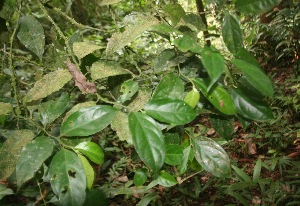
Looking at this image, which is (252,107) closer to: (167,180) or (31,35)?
(167,180)

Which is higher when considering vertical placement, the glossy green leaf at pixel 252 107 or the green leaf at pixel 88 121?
the glossy green leaf at pixel 252 107

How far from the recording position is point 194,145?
630 mm

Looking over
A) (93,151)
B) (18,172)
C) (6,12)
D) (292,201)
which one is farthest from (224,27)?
(292,201)

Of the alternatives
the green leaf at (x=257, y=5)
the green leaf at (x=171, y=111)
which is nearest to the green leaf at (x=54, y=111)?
the green leaf at (x=171, y=111)

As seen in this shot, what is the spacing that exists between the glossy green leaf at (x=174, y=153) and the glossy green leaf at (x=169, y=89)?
117 millimetres

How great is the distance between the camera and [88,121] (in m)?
0.55

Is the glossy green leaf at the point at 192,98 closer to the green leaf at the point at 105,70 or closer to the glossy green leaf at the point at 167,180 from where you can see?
the green leaf at the point at 105,70

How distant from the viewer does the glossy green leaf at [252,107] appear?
21.7 inches

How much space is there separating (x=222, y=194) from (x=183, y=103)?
1483mm

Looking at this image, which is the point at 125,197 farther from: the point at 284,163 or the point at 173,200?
the point at 284,163

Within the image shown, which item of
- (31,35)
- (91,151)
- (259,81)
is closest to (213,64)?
(259,81)

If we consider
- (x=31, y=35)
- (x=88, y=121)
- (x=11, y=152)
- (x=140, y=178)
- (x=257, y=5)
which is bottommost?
(x=140, y=178)

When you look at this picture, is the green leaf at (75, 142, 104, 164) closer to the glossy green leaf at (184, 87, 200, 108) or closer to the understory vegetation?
the understory vegetation

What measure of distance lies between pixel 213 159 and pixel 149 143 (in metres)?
0.18
